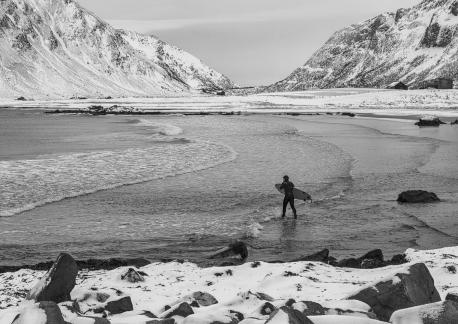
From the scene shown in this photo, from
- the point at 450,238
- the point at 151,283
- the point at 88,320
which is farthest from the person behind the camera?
the point at 450,238

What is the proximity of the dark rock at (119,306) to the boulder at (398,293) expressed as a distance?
3.28m

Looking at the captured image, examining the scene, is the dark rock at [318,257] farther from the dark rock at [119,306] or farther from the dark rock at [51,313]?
the dark rock at [51,313]

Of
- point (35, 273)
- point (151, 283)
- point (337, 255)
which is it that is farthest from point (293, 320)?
point (337, 255)

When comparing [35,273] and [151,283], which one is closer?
[151,283]

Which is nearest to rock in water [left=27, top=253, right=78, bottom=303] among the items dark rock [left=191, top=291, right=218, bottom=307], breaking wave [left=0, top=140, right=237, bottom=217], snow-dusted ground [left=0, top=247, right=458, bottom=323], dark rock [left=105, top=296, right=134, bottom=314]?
snow-dusted ground [left=0, top=247, right=458, bottom=323]

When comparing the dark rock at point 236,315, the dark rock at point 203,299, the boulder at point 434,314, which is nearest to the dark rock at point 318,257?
the dark rock at point 203,299

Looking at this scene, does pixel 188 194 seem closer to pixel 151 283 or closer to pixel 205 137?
pixel 151 283

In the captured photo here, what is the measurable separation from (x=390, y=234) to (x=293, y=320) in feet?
38.8

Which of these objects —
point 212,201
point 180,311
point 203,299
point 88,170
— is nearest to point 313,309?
point 180,311

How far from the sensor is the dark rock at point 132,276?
11.8 meters

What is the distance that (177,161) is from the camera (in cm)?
3353

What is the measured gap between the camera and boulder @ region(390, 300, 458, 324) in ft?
22.2

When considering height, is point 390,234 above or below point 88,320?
below

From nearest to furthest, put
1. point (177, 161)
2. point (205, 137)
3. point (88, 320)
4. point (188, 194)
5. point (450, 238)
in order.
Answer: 1. point (88, 320)
2. point (450, 238)
3. point (188, 194)
4. point (177, 161)
5. point (205, 137)
